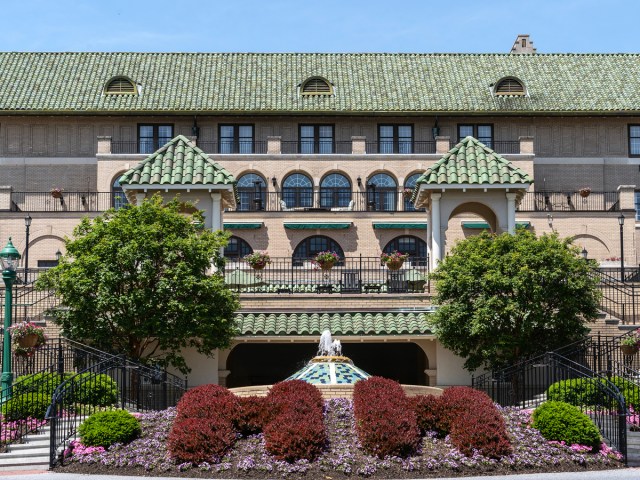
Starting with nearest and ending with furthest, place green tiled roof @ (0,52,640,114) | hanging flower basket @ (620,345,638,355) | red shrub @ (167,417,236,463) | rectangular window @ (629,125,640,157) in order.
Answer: red shrub @ (167,417,236,463) → hanging flower basket @ (620,345,638,355) → green tiled roof @ (0,52,640,114) → rectangular window @ (629,125,640,157)

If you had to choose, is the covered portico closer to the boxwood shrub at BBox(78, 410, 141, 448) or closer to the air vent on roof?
the boxwood shrub at BBox(78, 410, 141, 448)

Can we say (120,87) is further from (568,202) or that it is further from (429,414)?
(429,414)

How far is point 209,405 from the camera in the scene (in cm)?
2156

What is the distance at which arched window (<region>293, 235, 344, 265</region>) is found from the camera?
2052 inches

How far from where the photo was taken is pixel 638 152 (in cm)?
5728

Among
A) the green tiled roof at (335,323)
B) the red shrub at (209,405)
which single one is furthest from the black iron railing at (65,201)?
the red shrub at (209,405)

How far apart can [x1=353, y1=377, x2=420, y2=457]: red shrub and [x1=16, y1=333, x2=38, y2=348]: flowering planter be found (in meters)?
11.3

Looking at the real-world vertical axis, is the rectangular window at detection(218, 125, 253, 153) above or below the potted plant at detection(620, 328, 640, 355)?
above

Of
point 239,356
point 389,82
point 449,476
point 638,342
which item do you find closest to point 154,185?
point 239,356

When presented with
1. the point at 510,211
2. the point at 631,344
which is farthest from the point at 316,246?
the point at 631,344

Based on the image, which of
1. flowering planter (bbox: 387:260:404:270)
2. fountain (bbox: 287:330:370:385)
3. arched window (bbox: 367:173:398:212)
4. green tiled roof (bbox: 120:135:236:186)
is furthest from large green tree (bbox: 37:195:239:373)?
arched window (bbox: 367:173:398:212)

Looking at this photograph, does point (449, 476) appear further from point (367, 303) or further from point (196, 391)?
point (367, 303)

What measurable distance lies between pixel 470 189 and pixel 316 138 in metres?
22.7

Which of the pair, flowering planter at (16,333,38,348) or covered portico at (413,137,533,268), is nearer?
flowering planter at (16,333,38,348)
